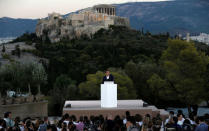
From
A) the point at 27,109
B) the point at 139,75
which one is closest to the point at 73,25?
the point at 139,75

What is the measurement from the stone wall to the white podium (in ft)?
41.7

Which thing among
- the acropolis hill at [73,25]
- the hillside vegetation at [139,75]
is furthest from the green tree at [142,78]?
the acropolis hill at [73,25]

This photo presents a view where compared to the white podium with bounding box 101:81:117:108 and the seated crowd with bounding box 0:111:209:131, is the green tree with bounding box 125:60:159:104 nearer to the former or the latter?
the white podium with bounding box 101:81:117:108

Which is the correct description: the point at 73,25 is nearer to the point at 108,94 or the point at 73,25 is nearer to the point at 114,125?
the point at 108,94

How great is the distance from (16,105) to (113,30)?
7983 cm

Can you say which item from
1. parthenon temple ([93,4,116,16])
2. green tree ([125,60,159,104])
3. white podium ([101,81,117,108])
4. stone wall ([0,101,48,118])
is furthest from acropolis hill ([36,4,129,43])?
white podium ([101,81,117,108])

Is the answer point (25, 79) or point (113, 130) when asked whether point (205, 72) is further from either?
point (113, 130)

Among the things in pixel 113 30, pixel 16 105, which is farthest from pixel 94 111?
pixel 113 30

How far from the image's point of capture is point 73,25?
393ft

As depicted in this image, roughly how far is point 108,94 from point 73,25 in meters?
101

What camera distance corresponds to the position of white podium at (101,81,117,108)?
2002 cm

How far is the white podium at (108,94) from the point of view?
20016 mm

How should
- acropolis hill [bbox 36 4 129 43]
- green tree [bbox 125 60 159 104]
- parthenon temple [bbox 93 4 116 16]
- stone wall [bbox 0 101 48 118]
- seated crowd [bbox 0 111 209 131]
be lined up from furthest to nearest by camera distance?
1. parthenon temple [bbox 93 4 116 16]
2. acropolis hill [bbox 36 4 129 43]
3. green tree [bbox 125 60 159 104]
4. stone wall [bbox 0 101 48 118]
5. seated crowd [bbox 0 111 209 131]

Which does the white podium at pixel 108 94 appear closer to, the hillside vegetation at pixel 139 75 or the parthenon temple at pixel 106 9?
the hillside vegetation at pixel 139 75
